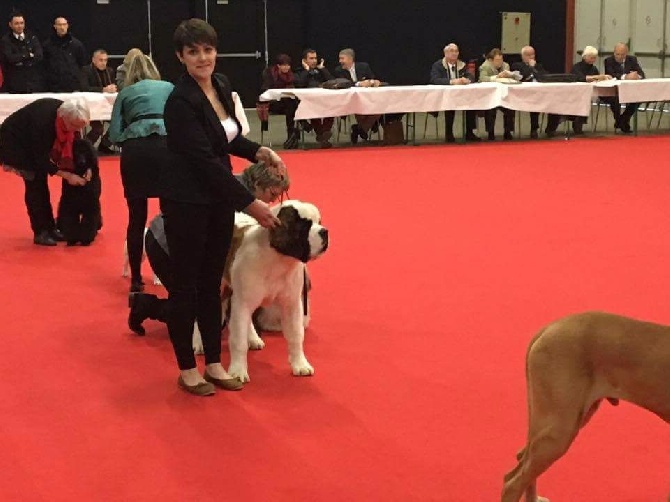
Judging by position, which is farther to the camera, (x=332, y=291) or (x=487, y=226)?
(x=487, y=226)

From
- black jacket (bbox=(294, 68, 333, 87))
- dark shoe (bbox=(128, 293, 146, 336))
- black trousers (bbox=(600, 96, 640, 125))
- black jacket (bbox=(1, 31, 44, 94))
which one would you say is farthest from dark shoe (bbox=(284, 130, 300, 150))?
dark shoe (bbox=(128, 293, 146, 336))

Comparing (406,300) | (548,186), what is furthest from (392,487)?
(548,186)

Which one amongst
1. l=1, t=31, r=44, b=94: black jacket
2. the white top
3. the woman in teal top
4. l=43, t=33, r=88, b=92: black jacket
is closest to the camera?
the white top

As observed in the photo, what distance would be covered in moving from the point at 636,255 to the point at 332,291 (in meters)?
2.09

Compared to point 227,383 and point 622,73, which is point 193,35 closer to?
point 227,383

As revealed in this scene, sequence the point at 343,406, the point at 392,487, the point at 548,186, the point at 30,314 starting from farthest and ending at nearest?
the point at 548,186 → the point at 30,314 → the point at 343,406 → the point at 392,487

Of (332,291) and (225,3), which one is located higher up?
(225,3)

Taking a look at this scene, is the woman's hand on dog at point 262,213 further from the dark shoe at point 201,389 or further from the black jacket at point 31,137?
the black jacket at point 31,137

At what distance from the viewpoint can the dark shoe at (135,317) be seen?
16.3 ft

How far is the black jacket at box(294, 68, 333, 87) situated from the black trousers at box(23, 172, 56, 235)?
276 inches

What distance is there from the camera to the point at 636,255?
6535 mm

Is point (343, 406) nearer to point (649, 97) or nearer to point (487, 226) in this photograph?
point (487, 226)

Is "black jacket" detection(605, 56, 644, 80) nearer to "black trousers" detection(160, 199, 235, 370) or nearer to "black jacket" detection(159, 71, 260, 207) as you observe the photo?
"black trousers" detection(160, 199, 235, 370)

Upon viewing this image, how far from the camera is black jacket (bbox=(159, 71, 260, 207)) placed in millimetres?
3871
